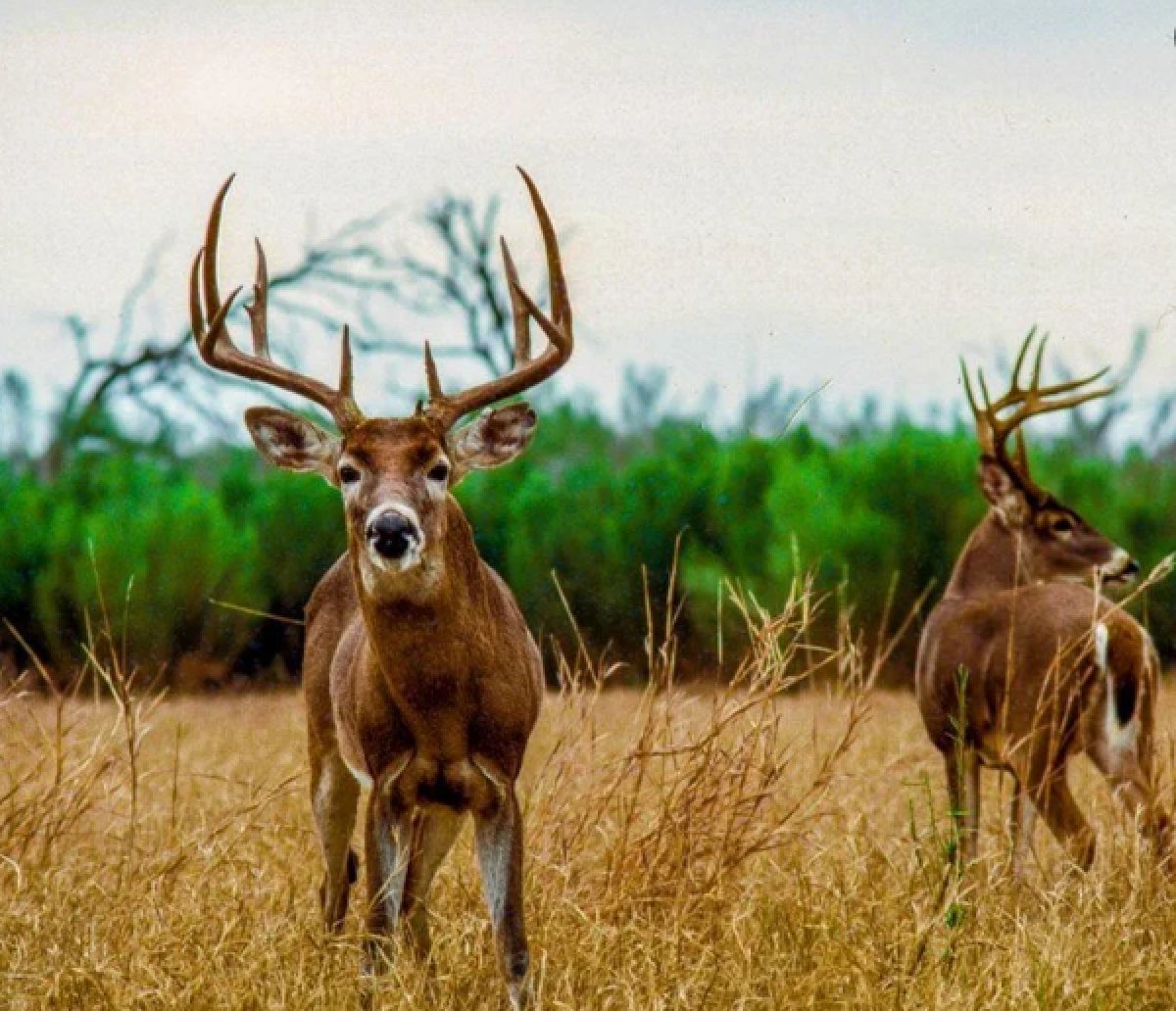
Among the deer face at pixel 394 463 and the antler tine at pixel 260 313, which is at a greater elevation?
the antler tine at pixel 260 313

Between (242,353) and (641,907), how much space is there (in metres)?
1.79

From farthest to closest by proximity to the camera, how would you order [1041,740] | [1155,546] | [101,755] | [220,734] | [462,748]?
[1155,546] < [220,734] < [1041,740] < [101,755] < [462,748]

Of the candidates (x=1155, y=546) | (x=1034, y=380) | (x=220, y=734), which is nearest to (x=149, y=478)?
(x=220, y=734)

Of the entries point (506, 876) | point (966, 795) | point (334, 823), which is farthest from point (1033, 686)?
point (506, 876)

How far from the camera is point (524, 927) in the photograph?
5059 mm

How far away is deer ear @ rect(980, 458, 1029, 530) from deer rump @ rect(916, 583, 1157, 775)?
0.80m

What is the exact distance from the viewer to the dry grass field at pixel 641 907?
15.7 ft

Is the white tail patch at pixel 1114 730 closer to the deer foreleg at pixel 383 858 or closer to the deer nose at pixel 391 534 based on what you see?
the deer foreleg at pixel 383 858

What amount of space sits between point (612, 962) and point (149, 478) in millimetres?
12870

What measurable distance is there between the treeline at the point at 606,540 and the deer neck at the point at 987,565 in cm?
614

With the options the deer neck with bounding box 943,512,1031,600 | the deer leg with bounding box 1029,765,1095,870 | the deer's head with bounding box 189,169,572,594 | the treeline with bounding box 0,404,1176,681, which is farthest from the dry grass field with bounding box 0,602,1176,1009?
the treeline with bounding box 0,404,1176,681

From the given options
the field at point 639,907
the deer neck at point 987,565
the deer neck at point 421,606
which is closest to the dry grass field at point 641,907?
the field at point 639,907

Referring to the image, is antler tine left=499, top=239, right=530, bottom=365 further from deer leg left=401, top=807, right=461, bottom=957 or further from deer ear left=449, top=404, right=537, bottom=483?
deer leg left=401, top=807, right=461, bottom=957

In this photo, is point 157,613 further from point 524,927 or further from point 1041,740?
point 524,927
